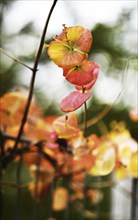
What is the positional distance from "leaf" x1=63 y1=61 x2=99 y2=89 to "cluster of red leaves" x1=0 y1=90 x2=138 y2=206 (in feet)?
0.41

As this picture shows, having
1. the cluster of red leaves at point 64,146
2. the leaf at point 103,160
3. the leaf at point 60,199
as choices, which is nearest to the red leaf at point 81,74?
the cluster of red leaves at point 64,146

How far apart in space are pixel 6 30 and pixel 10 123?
99cm

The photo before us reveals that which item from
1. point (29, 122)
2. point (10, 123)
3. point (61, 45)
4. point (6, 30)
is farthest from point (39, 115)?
point (6, 30)

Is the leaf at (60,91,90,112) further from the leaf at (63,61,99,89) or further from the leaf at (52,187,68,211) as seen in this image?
the leaf at (52,187,68,211)

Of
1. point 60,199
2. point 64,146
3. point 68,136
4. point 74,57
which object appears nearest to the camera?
point 74,57

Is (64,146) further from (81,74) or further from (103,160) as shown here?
(81,74)

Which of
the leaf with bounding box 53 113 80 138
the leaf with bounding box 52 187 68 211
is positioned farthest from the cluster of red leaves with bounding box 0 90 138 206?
the leaf with bounding box 52 187 68 211

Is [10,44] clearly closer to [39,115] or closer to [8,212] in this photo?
[39,115]

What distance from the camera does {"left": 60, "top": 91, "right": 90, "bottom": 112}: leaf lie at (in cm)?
52

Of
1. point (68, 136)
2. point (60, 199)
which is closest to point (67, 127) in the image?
point (68, 136)

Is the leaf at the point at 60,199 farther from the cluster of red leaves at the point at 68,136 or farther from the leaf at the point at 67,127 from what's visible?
the leaf at the point at 67,127

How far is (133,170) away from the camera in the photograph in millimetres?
905

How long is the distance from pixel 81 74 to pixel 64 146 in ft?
0.94

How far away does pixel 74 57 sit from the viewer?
522 millimetres
